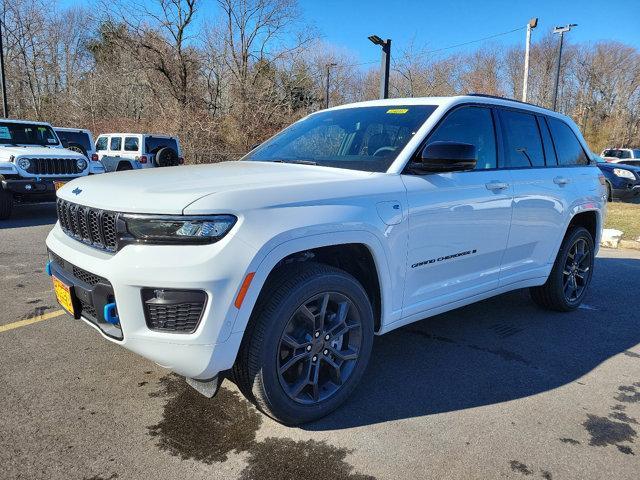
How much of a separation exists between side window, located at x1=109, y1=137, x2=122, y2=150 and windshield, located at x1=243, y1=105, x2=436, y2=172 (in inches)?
593

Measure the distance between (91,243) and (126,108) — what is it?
33642 millimetres

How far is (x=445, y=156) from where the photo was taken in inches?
115

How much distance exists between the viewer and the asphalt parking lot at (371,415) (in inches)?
93.3

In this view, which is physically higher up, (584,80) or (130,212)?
(584,80)

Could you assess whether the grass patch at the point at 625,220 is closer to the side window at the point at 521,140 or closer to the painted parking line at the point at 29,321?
the side window at the point at 521,140

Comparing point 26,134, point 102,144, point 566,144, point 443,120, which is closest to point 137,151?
point 102,144

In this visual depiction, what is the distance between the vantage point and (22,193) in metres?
9.21

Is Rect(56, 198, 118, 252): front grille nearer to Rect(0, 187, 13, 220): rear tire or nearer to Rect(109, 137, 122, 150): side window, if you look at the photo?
Rect(0, 187, 13, 220): rear tire

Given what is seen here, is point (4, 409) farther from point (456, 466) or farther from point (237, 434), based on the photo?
point (456, 466)

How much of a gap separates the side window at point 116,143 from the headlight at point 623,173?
16648 mm

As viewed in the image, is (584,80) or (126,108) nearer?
(126,108)

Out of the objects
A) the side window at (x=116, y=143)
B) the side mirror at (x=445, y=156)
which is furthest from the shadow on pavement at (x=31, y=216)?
the side mirror at (x=445, y=156)

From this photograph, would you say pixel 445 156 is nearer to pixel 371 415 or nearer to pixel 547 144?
pixel 371 415

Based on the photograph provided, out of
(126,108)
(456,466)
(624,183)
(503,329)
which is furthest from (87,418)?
(126,108)
